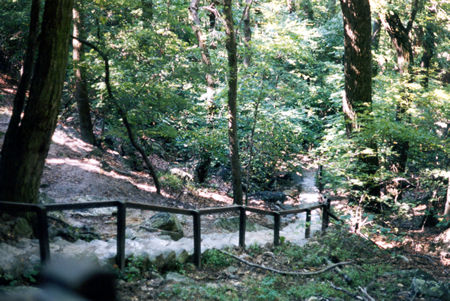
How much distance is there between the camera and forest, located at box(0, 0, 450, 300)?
18.3 ft

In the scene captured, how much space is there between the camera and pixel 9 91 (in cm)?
1783

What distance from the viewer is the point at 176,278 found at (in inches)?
226

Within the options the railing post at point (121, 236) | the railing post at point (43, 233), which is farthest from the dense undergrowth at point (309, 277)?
the railing post at point (43, 233)

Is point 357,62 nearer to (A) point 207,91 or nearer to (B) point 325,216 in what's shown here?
(B) point 325,216

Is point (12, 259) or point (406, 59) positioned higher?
point (406, 59)

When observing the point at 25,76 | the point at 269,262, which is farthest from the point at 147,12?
the point at 269,262

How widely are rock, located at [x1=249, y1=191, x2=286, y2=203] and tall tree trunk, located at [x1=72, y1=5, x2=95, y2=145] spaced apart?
25.5 feet

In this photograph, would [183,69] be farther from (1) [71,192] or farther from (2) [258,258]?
(2) [258,258]

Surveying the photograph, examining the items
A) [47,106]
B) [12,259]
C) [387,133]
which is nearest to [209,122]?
[387,133]

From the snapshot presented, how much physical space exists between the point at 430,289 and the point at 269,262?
115 inches

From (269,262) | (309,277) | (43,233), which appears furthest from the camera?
(269,262)

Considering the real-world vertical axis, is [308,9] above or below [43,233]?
above

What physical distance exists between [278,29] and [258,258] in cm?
837

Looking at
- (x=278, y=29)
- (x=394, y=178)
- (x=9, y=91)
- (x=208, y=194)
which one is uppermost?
(x=278, y=29)
